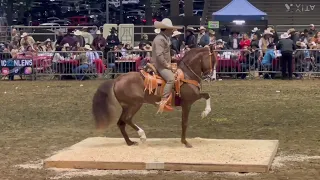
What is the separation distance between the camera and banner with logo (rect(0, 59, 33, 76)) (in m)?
26.9

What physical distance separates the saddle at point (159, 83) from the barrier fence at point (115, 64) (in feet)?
45.3

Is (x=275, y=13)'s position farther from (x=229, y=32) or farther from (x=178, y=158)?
(x=178, y=158)

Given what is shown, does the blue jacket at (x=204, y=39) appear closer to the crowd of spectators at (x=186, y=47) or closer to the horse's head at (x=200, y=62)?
the crowd of spectators at (x=186, y=47)

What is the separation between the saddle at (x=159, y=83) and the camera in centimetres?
1200

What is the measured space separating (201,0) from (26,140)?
153 feet

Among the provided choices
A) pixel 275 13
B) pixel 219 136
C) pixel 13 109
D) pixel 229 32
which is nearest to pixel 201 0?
pixel 275 13

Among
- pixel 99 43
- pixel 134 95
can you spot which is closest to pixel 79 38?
pixel 99 43

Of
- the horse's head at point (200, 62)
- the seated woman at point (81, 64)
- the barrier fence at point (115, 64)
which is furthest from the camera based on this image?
the seated woman at point (81, 64)

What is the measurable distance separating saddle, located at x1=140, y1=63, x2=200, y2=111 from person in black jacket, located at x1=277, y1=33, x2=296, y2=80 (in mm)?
13904

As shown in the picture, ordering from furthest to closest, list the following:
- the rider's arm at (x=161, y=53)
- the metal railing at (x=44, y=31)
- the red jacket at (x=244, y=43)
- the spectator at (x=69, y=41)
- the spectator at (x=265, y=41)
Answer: the metal railing at (x=44, y=31) < the spectator at (x=69, y=41) < the red jacket at (x=244, y=43) < the spectator at (x=265, y=41) < the rider's arm at (x=161, y=53)

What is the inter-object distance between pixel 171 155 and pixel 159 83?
143 cm

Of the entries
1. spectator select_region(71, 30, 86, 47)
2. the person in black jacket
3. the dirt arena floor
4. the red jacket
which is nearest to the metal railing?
spectator select_region(71, 30, 86, 47)

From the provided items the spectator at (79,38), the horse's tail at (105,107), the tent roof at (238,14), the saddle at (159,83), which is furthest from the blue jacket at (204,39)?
the horse's tail at (105,107)

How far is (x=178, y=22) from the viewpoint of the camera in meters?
38.7
